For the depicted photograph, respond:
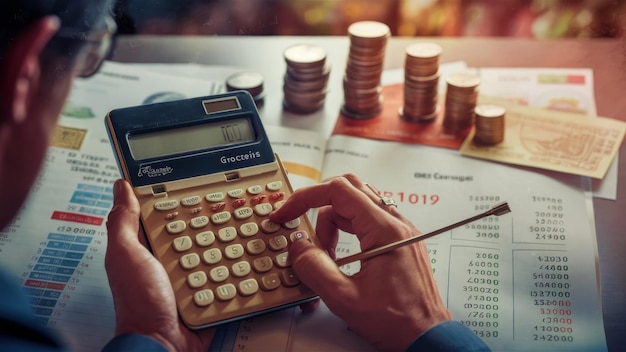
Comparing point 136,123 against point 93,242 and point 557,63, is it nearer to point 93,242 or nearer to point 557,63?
point 93,242

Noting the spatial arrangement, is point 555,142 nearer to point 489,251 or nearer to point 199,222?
point 489,251

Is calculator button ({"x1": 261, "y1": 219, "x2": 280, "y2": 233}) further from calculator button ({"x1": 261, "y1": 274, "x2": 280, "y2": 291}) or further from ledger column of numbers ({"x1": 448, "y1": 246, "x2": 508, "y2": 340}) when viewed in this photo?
ledger column of numbers ({"x1": 448, "y1": 246, "x2": 508, "y2": 340})

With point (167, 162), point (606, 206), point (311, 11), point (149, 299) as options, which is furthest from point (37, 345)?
point (311, 11)

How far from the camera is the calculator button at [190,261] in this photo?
63 centimetres

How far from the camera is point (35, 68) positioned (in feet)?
2.31

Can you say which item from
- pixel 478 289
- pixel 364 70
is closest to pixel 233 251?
pixel 478 289

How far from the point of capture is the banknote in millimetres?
833

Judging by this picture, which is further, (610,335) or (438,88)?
(438,88)

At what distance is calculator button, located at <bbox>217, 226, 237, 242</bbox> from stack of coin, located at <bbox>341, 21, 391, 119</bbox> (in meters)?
0.30

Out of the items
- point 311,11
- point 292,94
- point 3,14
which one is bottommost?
point 311,11

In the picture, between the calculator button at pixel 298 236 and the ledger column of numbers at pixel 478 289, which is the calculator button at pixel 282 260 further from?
the ledger column of numbers at pixel 478 289

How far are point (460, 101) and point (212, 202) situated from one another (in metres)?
0.35

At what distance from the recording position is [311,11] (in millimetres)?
1326

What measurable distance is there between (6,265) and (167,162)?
19 cm
